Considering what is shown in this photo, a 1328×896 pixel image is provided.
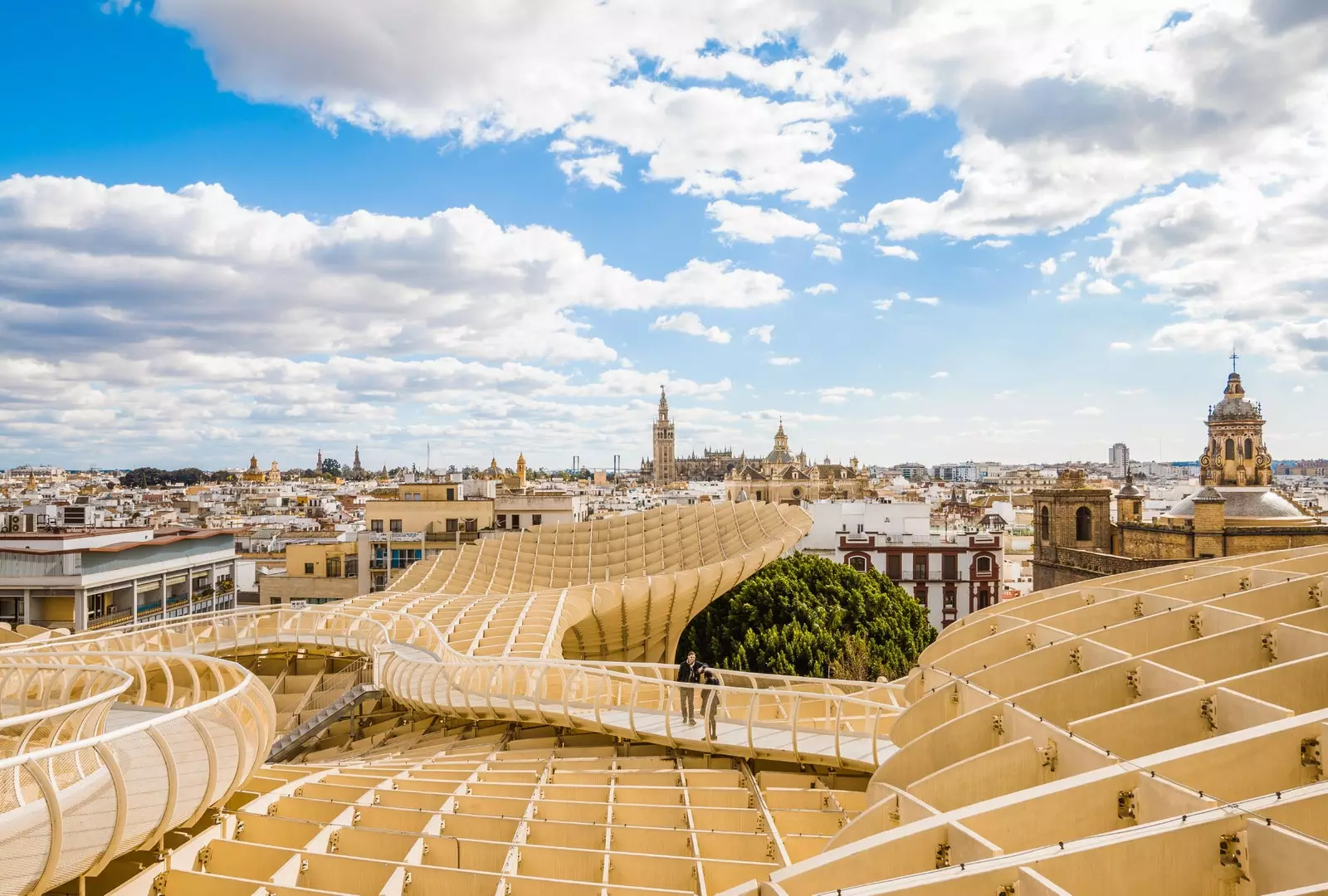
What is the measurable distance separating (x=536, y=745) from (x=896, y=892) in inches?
370

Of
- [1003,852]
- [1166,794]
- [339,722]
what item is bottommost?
[339,722]

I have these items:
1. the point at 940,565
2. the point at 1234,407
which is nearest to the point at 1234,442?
the point at 1234,407

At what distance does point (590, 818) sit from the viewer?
374 inches

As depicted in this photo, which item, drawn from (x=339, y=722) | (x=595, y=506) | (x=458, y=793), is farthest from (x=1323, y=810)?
(x=595, y=506)

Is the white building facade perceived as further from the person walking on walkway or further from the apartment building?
the person walking on walkway

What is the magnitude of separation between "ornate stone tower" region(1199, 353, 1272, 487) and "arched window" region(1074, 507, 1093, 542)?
12.1 m

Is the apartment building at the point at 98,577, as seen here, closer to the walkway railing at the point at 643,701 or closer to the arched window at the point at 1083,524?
the walkway railing at the point at 643,701

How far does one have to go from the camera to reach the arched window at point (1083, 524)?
2229 inches

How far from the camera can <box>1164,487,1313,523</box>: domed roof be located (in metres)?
50.7

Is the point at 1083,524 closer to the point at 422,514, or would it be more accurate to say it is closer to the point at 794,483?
the point at 422,514

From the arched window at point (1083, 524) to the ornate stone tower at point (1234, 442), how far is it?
12097 millimetres

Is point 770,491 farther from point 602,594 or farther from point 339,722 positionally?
point 339,722

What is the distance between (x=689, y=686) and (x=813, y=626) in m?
21.4

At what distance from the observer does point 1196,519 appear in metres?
48.9
